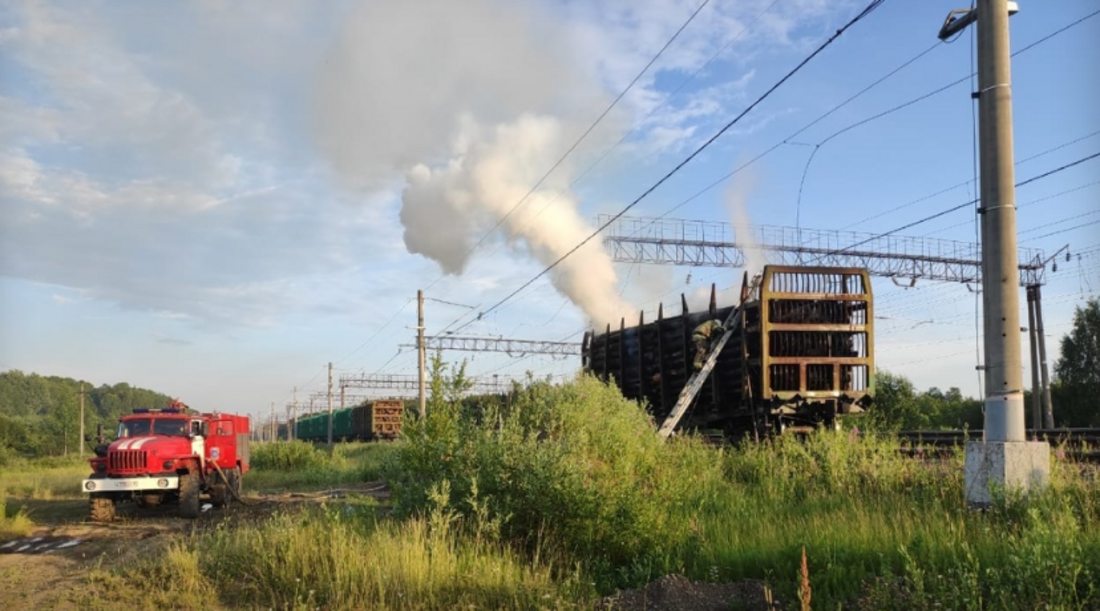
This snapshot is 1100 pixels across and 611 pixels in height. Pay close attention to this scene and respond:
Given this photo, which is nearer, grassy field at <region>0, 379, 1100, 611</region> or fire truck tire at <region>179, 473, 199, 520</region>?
grassy field at <region>0, 379, 1100, 611</region>

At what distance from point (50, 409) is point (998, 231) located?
9537 cm

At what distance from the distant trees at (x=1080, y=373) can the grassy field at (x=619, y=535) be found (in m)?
35.8

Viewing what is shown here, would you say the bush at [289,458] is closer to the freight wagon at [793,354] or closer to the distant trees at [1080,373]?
the freight wagon at [793,354]

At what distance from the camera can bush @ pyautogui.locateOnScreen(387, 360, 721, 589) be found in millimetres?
7094

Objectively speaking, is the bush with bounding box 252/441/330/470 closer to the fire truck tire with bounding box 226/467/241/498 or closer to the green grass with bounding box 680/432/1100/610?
the fire truck tire with bounding box 226/467/241/498

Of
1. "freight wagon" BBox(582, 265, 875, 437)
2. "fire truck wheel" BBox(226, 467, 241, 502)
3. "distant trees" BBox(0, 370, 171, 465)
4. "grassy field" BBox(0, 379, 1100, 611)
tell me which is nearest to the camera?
"grassy field" BBox(0, 379, 1100, 611)

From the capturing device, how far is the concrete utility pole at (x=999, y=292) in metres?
6.82

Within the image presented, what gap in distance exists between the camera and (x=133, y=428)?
16031mm

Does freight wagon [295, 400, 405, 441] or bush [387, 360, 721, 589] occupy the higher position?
bush [387, 360, 721, 589]

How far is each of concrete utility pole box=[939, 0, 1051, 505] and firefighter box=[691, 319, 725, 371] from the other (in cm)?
638

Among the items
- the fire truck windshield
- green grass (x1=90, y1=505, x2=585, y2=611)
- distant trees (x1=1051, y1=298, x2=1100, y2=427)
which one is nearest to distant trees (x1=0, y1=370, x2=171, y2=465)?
the fire truck windshield

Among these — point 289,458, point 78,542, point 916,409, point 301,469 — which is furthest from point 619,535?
point 916,409

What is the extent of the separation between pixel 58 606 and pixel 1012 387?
341 inches

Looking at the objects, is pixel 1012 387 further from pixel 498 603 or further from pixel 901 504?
pixel 498 603
